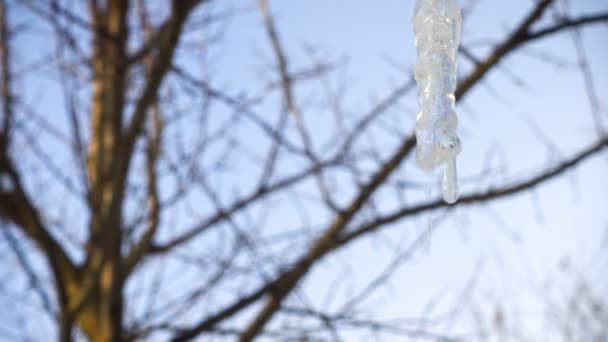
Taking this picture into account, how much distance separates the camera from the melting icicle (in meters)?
0.73

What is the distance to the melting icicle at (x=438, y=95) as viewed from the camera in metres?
0.73

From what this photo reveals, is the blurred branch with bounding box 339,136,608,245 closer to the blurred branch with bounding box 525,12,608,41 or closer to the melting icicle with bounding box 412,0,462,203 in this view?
the blurred branch with bounding box 525,12,608,41

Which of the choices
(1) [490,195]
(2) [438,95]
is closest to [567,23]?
(1) [490,195]

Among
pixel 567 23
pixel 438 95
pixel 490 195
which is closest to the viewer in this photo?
pixel 438 95

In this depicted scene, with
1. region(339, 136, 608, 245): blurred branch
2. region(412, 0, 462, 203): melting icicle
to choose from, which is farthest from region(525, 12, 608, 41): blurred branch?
region(412, 0, 462, 203): melting icicle

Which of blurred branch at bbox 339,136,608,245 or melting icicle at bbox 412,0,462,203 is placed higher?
blurred branch at bbox 339,136,608,245

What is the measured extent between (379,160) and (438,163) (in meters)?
1.62

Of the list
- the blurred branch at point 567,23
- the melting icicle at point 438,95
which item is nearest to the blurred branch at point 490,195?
the blurred branch at point 567,23

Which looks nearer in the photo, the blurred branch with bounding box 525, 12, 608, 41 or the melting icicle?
the melting icicle

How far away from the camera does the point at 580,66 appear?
1903mm

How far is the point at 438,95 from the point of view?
2.47 ft

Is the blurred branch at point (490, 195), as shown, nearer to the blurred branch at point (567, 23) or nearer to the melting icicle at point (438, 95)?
the blurred branch at point (567, 23)

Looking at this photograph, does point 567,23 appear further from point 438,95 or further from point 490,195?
point 438,95

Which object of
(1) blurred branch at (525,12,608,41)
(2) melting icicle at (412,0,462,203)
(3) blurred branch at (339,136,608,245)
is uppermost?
(1) blurred branch at (525,12,608,41)
